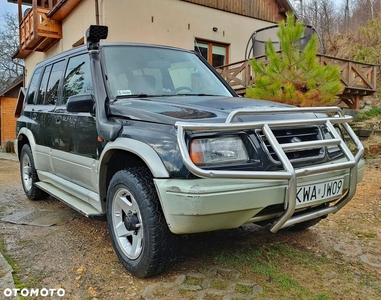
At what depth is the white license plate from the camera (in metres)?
2.26

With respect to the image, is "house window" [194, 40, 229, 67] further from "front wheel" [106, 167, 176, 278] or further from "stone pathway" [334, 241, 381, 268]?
"front wheel" [106, 167, 176, 278]

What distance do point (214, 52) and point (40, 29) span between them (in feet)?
21.1

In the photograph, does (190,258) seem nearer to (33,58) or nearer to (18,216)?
(18,216)

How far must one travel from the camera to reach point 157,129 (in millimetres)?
2334

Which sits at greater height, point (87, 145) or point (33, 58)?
point (33, 58)

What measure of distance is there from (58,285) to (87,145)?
1.19 metres

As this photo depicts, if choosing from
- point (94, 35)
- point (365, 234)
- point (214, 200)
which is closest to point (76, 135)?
point (94, 35)

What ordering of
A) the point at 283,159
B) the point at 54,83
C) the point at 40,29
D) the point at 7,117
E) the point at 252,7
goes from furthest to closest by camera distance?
the point at 7,117 → the point at 252,7 → the point at 40,29 → the point at 54,83 → the point at 283,159

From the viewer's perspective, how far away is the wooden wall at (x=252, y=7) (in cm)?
1301

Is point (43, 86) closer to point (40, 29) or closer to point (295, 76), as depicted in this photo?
point (295, 76)

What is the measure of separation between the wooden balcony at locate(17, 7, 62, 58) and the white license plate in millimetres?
12757

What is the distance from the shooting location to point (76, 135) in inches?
131

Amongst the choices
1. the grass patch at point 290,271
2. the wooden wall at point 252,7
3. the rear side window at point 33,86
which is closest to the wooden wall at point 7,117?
the wooden wall at point 252,7

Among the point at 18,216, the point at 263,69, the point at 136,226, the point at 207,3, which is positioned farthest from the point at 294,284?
the point at 207,3
